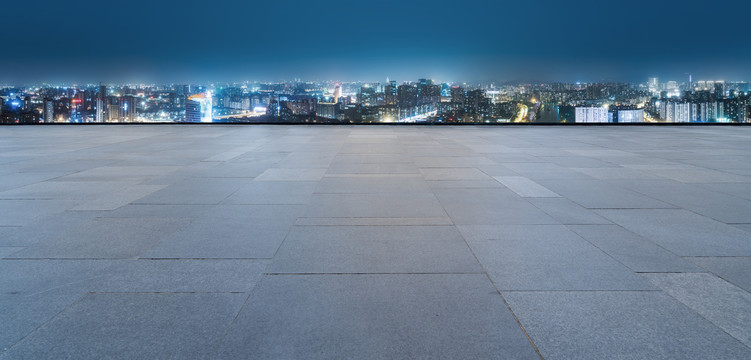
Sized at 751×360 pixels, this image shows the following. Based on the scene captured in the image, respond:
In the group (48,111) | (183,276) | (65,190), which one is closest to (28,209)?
(65,190)

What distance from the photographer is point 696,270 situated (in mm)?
4387

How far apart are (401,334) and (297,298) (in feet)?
3.22

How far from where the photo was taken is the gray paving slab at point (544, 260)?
13.3ft

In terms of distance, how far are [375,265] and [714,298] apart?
9.07 feet

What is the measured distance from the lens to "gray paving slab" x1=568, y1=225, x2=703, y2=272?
4484 millimetres

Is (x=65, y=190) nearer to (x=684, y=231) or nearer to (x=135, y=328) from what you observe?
(x=135, y=328)

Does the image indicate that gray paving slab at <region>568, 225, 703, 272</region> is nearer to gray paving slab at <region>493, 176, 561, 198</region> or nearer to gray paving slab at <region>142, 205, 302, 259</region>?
gray paving slab at <region>493, 176, 561, 198</region>

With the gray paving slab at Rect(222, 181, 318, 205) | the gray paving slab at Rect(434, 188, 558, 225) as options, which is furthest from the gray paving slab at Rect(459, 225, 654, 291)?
the gray paving slab at Rect(222, 181, 318, 205)

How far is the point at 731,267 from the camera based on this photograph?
14.6ft

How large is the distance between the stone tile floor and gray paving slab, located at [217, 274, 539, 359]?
15 millimetres

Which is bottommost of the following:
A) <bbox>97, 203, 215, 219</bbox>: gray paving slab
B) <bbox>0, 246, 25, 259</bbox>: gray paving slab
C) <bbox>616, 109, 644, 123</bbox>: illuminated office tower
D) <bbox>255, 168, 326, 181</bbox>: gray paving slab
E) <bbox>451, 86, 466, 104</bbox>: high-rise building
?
<bbox>0, 246, 25, 259</bbox>: gray paving slab

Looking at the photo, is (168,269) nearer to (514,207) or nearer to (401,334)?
(401,334)

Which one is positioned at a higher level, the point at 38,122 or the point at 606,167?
the point at 38,122

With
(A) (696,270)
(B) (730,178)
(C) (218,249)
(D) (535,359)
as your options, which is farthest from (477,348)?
(B) (730,178)
